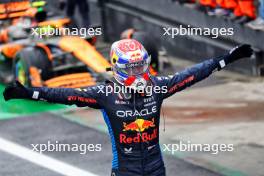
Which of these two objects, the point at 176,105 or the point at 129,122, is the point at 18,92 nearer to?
the point at 129,122

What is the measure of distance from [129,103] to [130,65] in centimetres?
33

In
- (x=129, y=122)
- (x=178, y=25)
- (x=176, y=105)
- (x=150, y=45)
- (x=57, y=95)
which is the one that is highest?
(x=57, y=95)

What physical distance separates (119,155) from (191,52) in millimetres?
10298

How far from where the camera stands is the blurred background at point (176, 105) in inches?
397

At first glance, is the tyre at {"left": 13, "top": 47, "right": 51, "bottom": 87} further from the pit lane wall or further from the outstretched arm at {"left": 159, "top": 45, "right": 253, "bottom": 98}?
the outstretched arm at {"left": 159, "top": 45, "right": 253, "bottom": 98}

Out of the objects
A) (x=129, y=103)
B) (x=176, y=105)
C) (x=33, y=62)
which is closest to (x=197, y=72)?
(x=129, y=103)

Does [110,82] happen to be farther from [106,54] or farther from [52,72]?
[106,54]

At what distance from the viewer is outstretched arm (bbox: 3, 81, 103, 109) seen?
604 cm

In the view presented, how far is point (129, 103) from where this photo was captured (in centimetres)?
627

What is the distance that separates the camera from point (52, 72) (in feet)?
46.1

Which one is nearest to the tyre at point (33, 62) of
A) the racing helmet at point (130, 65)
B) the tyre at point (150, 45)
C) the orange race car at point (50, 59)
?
the orange race car at point (50, 59)

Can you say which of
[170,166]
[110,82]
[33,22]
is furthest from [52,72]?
[110,82]

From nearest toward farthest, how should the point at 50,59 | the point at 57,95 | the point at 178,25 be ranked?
the point at 57,95
the point at 50,59
the point at 178,25

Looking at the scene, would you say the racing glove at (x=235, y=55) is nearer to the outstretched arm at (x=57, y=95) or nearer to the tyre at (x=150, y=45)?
the outstretched arm at (x=57, y=95)
